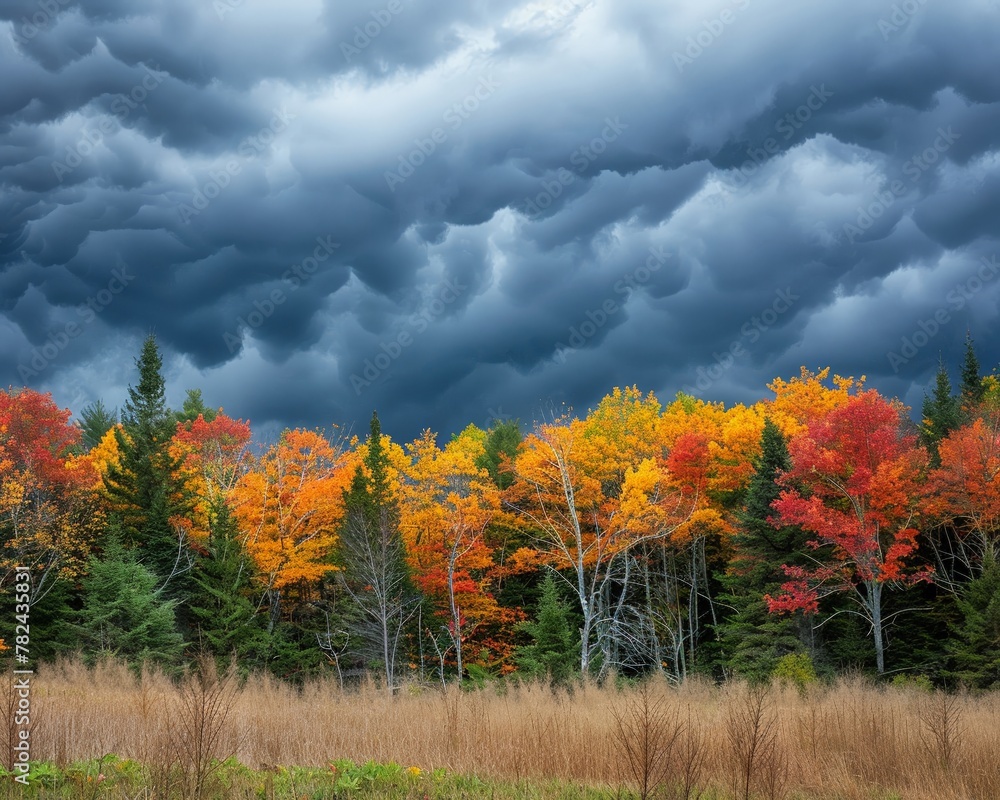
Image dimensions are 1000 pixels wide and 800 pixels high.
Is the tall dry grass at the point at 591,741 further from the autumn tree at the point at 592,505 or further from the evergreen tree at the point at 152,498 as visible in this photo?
the evergreen tree at the point at 152,498

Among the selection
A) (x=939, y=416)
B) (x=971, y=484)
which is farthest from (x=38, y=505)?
(x=939, y=416)

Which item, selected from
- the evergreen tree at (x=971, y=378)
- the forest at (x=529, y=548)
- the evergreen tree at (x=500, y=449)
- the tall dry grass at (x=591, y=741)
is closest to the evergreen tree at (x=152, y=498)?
the forest at (x=529, y=548)

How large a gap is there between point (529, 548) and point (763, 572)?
1164 cm

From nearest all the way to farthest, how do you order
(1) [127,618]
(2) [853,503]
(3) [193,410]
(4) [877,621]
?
1. (4) [877,621]
2. (1) [127,618]
3. (2) [853,503]
4. (3) [193,410]

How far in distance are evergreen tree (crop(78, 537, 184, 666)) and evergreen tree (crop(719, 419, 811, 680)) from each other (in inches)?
831

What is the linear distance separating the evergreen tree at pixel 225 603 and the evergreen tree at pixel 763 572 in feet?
64.8

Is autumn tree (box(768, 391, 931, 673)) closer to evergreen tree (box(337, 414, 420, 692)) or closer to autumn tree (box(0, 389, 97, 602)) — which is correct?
evergreen tree (box(337, 414, 420, 692))

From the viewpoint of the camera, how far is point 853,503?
29.2 meters

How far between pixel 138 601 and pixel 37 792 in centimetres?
2299

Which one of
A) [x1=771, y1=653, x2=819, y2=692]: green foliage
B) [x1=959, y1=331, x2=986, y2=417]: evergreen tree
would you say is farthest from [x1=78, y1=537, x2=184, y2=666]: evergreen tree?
[x1=959, y1=331, x2=986, y2=417]: evergreen tree

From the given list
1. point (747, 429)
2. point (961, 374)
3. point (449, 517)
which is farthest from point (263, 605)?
point (961, 374)

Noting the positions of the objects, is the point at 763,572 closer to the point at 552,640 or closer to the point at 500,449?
the point at 552,640

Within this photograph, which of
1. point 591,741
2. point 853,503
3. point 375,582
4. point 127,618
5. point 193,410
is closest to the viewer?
point 591,741

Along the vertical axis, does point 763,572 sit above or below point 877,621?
above
